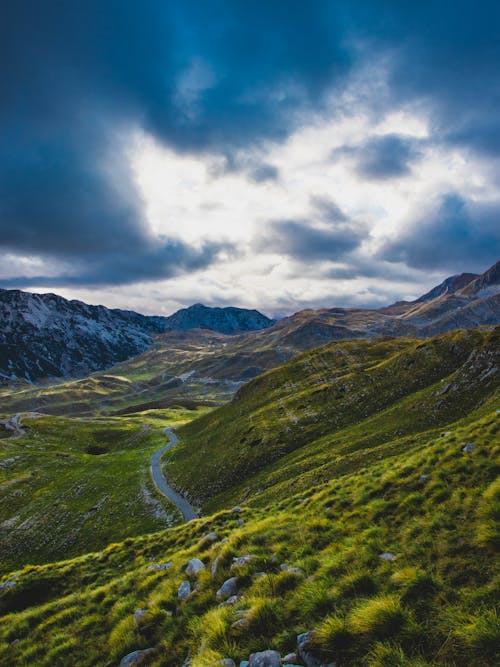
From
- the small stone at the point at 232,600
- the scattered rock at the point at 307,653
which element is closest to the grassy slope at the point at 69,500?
the small stone at the point at 232,600

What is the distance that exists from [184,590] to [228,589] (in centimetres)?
246

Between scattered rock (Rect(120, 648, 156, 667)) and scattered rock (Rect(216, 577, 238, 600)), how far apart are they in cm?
233

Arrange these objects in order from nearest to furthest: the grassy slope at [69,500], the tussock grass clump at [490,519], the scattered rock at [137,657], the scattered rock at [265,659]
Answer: the scattered rock at [265,659] < the tussock grass clump at [490,519] < the scattered rock at [137,657] < the grassy slope at [69,500]

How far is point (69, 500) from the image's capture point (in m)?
60.7

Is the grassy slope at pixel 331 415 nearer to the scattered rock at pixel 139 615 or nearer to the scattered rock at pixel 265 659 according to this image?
the scattered rock at pixel 139 615

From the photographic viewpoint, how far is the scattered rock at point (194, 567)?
13.1 metres

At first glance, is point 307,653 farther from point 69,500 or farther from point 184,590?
point 69,500

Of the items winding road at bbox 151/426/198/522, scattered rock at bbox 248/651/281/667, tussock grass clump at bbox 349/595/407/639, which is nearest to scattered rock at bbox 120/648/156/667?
scattered rock at bbox 248/651/281/667

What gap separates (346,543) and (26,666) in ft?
40.0

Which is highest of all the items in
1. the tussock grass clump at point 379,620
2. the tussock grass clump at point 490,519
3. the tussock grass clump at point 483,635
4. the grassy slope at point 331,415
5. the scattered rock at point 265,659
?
the tussock grass clump at point 483,635

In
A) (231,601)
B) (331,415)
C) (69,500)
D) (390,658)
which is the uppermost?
(390,658)

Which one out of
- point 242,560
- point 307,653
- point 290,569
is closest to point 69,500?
point 242,560

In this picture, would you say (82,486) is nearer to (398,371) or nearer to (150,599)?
(150,599)

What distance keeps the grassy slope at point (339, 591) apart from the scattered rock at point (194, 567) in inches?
17.4
